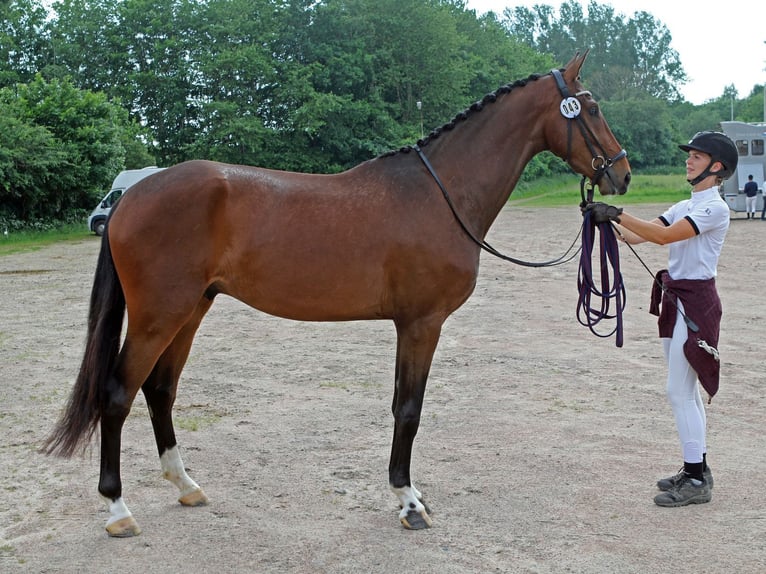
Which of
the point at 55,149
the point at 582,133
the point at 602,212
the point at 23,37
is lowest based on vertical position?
the point at 602,212

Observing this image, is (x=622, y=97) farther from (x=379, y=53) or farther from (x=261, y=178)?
(x=261, y=178)

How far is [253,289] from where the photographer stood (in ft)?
13.9

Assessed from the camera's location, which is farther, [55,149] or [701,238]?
[55,149]

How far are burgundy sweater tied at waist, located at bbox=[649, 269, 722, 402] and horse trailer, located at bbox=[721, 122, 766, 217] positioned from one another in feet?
89.4

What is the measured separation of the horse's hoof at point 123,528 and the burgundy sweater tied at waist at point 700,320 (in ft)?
10.5

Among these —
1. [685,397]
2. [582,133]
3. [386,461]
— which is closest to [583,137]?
[582,133]

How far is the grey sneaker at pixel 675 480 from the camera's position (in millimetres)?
4359

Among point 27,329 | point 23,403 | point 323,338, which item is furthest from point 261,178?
point 27,329

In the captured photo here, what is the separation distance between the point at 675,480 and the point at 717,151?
6.29ft

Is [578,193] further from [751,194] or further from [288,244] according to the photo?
[288,244]

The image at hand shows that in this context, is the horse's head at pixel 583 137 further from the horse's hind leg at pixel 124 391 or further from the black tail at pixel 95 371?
the black tail at pixel 95 371

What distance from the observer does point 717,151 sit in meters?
4.24

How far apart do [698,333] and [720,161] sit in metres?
0.99

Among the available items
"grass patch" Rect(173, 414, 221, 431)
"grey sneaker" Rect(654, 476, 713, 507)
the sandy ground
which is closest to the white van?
the sandy ground
